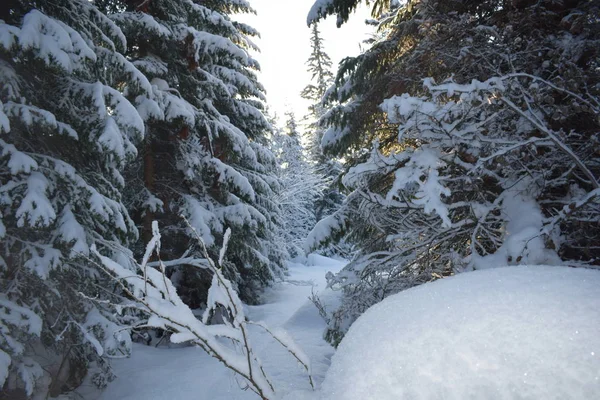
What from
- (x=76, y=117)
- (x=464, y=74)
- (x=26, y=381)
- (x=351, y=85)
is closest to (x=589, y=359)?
(x=464, y=74)

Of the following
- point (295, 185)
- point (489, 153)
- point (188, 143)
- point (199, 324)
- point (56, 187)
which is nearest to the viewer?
point (199, 324)

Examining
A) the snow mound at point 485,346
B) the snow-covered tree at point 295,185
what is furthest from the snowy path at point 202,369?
the snow-covered tree at point 295,185

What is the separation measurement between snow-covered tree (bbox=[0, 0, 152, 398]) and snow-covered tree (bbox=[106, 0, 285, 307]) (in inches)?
60.8

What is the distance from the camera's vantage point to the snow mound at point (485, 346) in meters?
0.92

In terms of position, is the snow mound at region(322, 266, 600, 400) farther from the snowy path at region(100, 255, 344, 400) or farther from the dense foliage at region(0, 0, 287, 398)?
the snowy path at region(100, 255, 344, 400)

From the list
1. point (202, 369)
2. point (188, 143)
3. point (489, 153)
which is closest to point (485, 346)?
point (489, 153)

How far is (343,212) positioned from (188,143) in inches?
187

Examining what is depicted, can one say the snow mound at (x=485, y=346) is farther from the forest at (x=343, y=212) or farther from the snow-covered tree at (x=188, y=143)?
the snow-covered tree at (x=188, y=143)

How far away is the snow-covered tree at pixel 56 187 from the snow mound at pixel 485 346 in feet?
12.8

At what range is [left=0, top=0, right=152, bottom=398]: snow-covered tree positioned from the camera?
413 cm

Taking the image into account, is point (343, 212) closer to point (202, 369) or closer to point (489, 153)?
point (489, 153)

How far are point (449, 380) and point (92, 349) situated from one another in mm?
5679

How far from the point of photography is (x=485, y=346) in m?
1.04

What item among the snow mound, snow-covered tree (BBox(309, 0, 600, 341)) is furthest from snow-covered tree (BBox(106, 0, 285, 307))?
the snow mound
